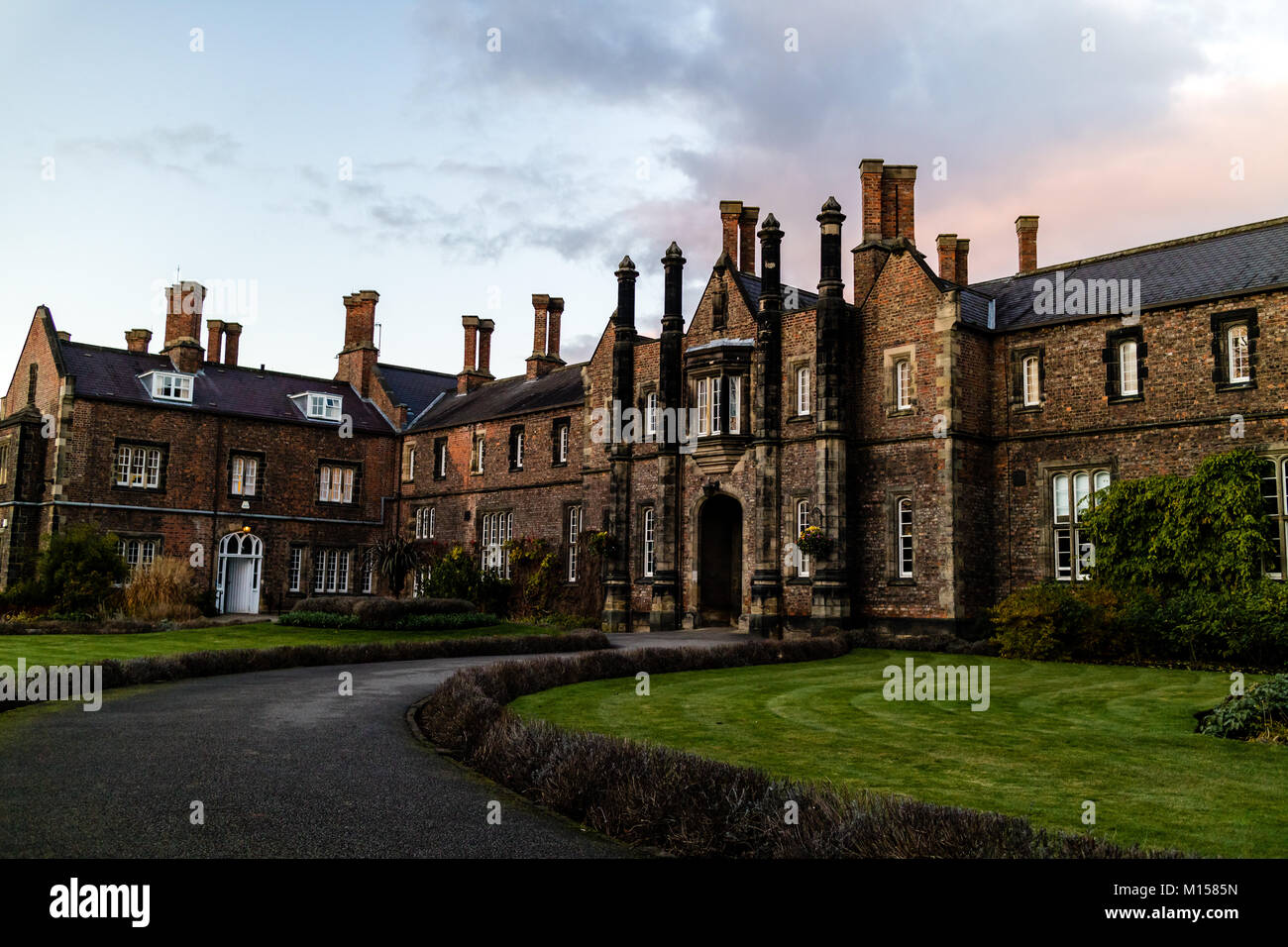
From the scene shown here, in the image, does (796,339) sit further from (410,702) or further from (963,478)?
(410,702)

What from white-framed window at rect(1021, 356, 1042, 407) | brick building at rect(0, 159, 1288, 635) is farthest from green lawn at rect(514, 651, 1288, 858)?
white-framed window at rect(1021, 356, 1042, 407)

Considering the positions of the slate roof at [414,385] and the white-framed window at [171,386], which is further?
the slate roof at [414,385]

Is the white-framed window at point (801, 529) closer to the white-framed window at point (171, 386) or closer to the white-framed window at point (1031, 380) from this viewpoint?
the white-framed window at point (1031, 380)

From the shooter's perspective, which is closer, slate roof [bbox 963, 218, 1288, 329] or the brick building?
slate roof [bbox 963, 218, 1288, 329]

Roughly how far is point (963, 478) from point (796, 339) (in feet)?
21.4

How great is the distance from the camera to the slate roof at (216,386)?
4034cm

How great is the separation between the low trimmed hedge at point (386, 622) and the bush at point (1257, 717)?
823 inches

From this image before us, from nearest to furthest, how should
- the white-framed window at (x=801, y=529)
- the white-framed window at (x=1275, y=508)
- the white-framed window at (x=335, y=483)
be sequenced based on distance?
the white-framed window at (x=1275, y=508) → the white-framed window at (x=801, y=529) → the white-framed window at (x=335, y=483)

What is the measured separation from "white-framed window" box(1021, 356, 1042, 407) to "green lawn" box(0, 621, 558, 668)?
15.0m

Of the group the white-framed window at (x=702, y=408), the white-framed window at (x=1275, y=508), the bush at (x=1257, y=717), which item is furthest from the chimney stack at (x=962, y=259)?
the bush at (x=1257, y=717)

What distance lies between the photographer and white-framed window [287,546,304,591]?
44219mm

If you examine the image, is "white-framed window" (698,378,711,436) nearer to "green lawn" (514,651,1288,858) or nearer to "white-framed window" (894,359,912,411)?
"white-framed window" (894,359,912,411)
